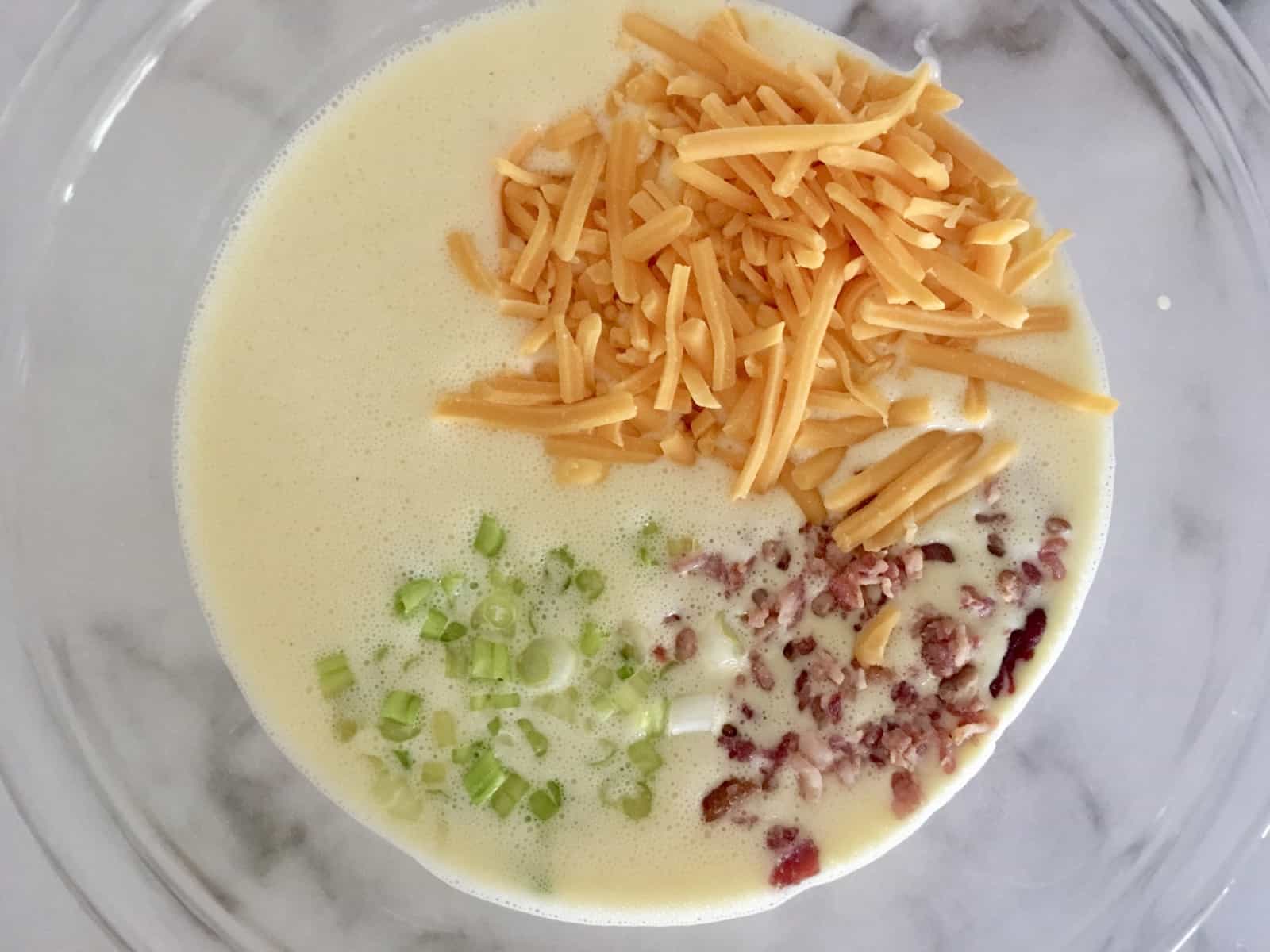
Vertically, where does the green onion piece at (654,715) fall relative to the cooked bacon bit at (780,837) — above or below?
above

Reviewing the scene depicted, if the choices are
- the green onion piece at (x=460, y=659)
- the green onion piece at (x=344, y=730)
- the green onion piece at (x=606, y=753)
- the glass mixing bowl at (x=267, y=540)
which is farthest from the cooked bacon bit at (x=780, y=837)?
the green onion piece at (x=344, y=730)

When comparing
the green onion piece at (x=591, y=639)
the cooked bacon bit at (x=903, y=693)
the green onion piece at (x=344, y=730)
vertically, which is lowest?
the green onion piece at (x=344, y=730)

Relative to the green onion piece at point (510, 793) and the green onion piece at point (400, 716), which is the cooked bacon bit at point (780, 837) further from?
the green onion piece at point (400, 716)

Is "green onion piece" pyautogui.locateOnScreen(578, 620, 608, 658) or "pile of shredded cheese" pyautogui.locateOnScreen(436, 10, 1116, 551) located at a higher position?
"pile of shredded cheese" pyautogui.locateOnScreen(436, 10, 1116, 551)

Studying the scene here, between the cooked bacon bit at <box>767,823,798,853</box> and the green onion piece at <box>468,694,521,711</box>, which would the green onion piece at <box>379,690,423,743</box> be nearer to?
the green onion piece at <box>468,694,521,711</box>

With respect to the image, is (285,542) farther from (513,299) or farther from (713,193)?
(713,193)

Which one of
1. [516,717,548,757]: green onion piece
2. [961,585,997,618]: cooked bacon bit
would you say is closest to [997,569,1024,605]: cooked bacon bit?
[961,585,997,618]: cooked bacon bit
